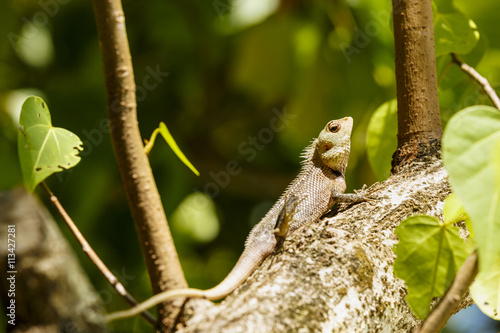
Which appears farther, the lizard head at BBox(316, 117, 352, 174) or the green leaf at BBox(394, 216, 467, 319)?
the lizard head at BBox(316, 117, 352, 174)

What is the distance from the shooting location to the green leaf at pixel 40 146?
1691mm

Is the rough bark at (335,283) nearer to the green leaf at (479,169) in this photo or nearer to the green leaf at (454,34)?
the green leaf at (479,169)

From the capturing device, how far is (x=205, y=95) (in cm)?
500

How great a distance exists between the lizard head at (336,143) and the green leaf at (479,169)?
104 inches

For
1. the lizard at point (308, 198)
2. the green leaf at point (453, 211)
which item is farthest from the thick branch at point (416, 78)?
the green leaf at point (453, 211)

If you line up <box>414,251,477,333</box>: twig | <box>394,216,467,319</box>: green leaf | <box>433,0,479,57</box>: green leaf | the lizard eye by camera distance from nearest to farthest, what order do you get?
<box>414,251,477,333</box>: twig
<box>394,216,467,319</box>: green leaf
<box>433,0,479,57</box>: green leaf
the lizard eye

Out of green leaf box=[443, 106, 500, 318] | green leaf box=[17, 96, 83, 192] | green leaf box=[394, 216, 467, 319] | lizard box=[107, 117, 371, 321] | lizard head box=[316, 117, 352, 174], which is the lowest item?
lizard box=[107, 117, 371, 321]

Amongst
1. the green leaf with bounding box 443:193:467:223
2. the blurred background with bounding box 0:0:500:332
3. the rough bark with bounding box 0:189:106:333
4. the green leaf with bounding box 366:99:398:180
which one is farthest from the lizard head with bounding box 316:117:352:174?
the rough bark with bounding box 0:189:106:333

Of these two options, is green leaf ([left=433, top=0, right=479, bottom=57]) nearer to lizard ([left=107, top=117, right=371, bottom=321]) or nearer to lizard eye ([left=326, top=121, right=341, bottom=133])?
lizard ([left=107, top=117, right=371, bottom=321])

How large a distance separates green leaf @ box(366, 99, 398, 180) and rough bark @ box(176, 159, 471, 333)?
0.55m

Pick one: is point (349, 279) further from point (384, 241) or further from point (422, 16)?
point (422, 16)

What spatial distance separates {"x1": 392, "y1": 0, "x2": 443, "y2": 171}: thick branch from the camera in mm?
2373

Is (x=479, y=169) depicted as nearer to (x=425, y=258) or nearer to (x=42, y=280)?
(x=425, y=258)

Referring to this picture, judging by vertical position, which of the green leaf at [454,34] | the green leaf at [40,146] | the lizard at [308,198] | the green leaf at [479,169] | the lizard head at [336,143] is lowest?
the lizard at [308,198]
